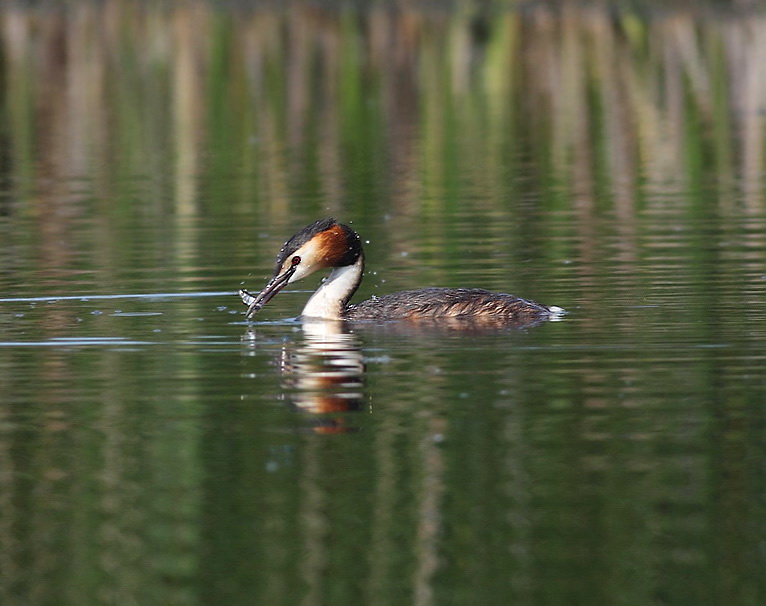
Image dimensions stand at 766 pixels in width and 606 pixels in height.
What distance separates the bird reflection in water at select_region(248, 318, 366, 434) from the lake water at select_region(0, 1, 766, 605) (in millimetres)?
32

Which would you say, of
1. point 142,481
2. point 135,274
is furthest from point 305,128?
point 142,481

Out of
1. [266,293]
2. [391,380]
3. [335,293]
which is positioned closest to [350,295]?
[335,293]

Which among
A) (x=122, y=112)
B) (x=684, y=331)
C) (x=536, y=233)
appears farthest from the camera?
(x=122, y=112)

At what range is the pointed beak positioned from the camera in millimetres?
12477

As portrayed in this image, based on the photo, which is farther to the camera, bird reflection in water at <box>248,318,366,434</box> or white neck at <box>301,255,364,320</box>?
white neck at <box>301,255,364,320</box>

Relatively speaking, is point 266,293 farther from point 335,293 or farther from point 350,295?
point 350,295

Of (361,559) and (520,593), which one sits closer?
(520,593)

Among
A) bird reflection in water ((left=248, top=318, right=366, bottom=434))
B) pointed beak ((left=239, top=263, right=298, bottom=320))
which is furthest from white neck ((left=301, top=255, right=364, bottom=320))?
pointed beak ((left=239, top=263, right=298, bottom=320))

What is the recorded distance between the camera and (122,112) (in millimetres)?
32844

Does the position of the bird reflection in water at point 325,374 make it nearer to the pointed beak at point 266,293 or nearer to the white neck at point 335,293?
the white neck at point 335,293

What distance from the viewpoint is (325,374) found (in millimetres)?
10461

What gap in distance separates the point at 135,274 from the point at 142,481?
6869 mm

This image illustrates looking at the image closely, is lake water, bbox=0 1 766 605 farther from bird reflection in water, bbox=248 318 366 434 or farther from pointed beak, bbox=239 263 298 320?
pointed beak, bbox=239 263 298 320

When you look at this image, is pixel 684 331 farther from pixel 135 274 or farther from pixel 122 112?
pixel 122 112
